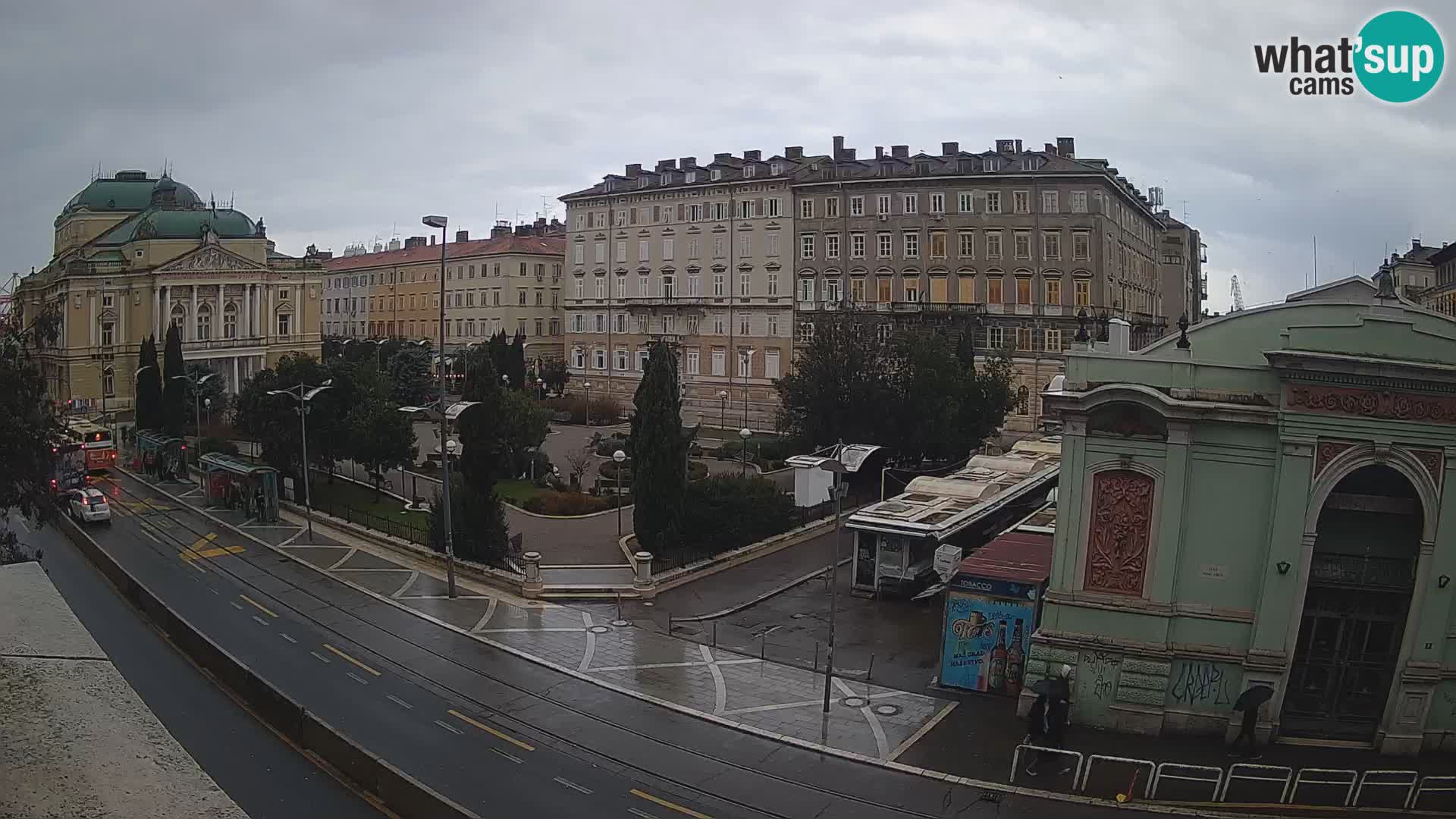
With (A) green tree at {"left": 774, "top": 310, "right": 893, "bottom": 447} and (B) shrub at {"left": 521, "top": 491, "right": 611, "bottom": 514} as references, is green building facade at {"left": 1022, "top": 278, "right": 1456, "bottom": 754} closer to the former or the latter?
(B) shrub at {"left": 521, "top": 491, "right": 611, "bottom": 514}

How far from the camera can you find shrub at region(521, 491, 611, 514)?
43312mm

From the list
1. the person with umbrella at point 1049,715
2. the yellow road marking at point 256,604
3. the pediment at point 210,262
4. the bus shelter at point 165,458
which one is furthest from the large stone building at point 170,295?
the person with umbrella at point 1049,715

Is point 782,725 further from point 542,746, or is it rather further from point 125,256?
point 125,256

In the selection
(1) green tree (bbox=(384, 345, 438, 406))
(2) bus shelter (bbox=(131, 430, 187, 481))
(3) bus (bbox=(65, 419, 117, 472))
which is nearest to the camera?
(2) bus shelter (bbox=(131, 430, 187, 481))

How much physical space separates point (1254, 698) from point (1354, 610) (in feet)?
9.78

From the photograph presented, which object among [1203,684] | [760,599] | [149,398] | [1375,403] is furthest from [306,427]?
[1375,403]

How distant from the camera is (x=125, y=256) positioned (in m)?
86.2

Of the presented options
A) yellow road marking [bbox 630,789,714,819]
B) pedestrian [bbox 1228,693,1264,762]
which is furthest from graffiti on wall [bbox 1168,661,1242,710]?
yellow road marking [bbox 630,789,714,819]

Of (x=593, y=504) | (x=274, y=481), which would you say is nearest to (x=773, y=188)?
(x=593, y=504)

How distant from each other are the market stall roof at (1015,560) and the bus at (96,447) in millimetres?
47692

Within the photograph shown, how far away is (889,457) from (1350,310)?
94.6ft

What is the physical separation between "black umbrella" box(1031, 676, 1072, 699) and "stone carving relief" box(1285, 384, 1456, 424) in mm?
6842

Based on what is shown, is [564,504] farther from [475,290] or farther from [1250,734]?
[475,290]

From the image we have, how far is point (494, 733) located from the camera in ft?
69.4
